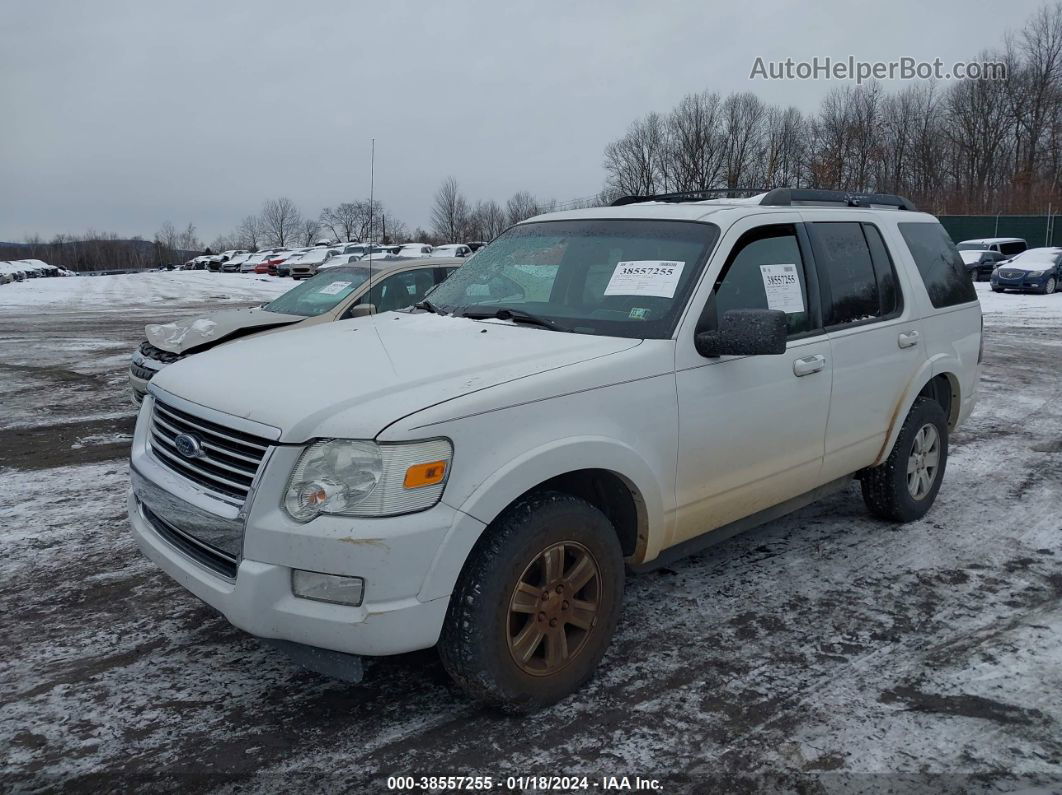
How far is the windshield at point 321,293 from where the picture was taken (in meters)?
8.18

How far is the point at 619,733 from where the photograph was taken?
303 cm

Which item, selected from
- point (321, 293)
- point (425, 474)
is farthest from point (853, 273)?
point (321, 293)

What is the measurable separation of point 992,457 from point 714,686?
186 inches

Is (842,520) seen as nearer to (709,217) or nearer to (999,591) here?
(999,591)

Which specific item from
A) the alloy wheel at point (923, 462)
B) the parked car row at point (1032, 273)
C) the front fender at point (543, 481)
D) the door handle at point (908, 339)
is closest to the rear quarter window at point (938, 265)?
the door handle at point (908, 339)

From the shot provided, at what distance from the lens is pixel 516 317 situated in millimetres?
3881

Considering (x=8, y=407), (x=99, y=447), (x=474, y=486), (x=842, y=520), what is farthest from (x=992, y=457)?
(x=8, y=407)

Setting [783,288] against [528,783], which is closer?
[528,783]

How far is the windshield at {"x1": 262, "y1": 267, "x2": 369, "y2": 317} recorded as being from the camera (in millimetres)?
8180

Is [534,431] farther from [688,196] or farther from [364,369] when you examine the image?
[688,196]

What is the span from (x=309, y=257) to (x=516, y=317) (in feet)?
A: 149

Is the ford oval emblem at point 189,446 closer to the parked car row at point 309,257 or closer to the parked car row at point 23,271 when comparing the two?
the parked car row at point 309,257

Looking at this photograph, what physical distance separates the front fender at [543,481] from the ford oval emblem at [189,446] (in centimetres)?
102

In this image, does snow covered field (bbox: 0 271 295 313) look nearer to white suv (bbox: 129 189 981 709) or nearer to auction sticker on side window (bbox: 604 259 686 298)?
white suv (bbox: 129 189 981 709)
